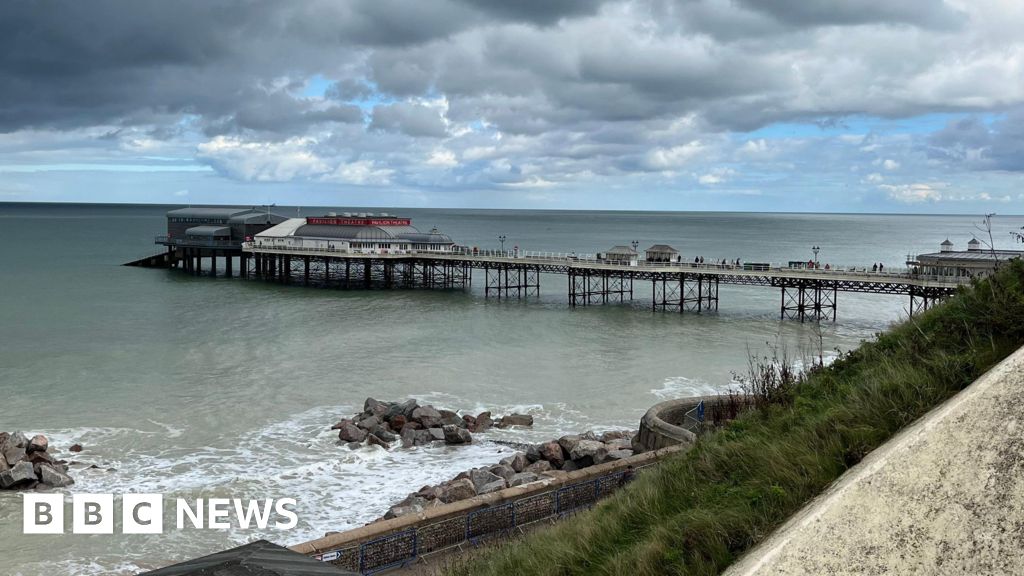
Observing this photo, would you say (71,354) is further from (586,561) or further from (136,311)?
(586,561)

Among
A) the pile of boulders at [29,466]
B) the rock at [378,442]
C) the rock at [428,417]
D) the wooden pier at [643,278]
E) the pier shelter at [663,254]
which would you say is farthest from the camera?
the pier shelter at [663,254]

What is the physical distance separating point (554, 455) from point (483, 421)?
5609 mm

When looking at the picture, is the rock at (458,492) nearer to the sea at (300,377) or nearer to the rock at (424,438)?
the sea at (300,377)

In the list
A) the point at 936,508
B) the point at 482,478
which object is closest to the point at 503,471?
the point at 482,478

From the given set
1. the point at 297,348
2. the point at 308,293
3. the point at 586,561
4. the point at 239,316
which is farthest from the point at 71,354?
the point at 586,561

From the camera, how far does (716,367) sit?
116ft

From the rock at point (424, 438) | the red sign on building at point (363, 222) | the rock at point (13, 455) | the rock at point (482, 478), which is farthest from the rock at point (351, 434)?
the red sign on building at point (363, 222)

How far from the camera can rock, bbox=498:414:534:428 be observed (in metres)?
25.9

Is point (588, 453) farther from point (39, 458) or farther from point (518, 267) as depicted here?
point (518, 267)

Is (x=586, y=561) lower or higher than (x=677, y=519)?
lower

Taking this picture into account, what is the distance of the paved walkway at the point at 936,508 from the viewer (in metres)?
4.86

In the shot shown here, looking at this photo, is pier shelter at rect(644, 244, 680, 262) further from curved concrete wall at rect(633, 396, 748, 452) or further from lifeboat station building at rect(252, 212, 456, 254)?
curved concrete wall at rect(633, 396, 748, 452)

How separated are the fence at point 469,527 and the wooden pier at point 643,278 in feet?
94.6

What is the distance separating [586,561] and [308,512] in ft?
41.8
